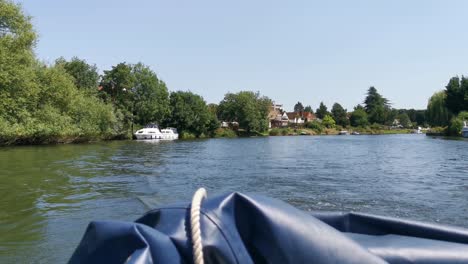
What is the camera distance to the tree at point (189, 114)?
244 feet

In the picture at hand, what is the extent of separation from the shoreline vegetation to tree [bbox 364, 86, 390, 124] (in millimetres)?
328

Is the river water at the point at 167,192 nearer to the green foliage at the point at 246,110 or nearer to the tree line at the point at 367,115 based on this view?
the green foliage at the point at 246,110

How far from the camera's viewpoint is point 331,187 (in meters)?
12.6

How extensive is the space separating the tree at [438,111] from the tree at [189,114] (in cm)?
4274

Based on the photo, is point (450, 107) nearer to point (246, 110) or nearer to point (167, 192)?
point (246, 110)

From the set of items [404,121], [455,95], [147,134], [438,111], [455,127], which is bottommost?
[147,134]

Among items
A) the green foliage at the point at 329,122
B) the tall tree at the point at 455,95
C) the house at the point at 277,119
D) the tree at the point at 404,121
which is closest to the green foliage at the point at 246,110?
the green foliage at the point at 329,122

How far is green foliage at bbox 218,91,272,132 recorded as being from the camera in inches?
3674

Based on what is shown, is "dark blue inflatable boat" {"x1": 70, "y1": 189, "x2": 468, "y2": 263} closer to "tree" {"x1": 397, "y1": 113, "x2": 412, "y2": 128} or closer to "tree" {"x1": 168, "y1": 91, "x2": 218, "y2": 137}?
"tree" {"x1": 168, "y1": 91, "x2": 218, "y2": 137}

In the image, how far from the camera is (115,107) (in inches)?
2554

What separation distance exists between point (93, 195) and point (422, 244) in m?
10.2

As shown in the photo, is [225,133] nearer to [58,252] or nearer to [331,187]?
[331,187]

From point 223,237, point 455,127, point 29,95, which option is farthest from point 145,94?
point 223,237

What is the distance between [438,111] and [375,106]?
213 ft
